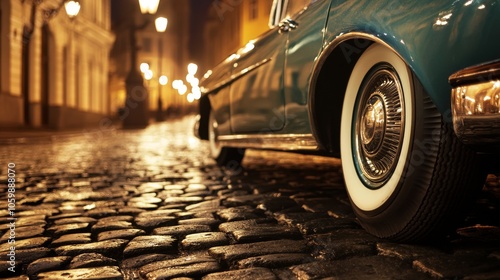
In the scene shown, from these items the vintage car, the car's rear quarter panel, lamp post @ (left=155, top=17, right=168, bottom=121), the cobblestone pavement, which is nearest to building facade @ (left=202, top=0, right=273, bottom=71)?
lamp post @ (left=155, top=17, right=168, bottom=121)

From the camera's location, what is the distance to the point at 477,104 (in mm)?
1889

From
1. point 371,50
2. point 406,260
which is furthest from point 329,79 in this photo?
point 406,260

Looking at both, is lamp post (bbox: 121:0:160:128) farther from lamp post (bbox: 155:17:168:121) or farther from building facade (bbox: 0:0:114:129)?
lamp post (bbox: 155:17:168:121)

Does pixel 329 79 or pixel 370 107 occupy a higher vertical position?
pixel 329 79

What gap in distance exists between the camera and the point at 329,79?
10.5 feet

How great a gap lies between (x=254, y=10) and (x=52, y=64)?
18938 mm

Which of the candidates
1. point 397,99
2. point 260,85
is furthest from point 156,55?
point 397,99

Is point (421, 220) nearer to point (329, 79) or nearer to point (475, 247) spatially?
point (475, 247)

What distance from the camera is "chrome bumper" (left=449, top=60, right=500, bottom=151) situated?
1.83 m

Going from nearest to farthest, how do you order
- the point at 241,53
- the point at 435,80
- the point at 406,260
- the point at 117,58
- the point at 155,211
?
the point at 435,80 < the point at 406,260 < the point at 155,211 < the point at 241,53 < the point at 117,58

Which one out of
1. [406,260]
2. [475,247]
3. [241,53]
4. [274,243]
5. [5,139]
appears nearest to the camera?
[406,260]

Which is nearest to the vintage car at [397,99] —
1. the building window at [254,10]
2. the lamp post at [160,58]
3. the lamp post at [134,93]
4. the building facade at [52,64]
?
the lamp post at [160,58]

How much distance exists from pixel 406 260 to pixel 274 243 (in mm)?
639

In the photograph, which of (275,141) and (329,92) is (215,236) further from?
(275,141)
